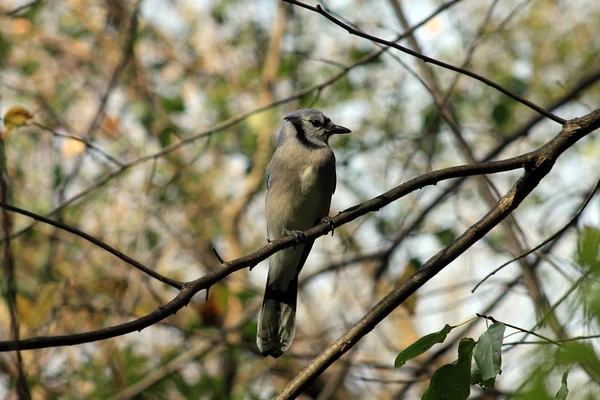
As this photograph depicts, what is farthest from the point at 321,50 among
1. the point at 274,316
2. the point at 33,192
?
the point at 274,316

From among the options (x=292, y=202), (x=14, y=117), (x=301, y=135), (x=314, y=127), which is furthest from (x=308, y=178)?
(x=14, y=117)

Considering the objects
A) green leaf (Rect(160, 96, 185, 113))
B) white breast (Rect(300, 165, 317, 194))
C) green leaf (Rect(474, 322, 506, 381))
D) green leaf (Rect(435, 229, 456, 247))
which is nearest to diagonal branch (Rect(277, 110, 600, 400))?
green leaf (Rect(474, 322, 506, 381))

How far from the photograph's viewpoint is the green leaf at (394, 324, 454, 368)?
2170 millimetres

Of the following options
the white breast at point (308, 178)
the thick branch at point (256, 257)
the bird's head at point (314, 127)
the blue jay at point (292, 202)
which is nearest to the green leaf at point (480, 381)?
the thick branch at point (256, 257)

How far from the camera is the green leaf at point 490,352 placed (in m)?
A: 2.09

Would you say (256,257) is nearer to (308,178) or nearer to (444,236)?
(308,178)

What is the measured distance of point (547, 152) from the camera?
8.73 feet

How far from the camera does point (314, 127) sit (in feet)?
17.9

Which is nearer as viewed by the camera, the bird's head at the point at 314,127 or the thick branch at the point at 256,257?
the thick branch at the point at 256,257

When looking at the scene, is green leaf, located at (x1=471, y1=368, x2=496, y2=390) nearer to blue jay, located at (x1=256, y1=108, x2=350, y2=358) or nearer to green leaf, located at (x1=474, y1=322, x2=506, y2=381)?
green leaf, located at (x1=474, y1=322, x2=506, y2=381)

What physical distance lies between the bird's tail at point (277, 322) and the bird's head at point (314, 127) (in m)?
1.07

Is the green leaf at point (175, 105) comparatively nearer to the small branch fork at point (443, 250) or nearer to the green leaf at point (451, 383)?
the small branch fork at point (443, 250)

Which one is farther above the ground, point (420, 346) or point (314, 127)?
point (314, 127)

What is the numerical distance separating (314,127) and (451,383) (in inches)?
140
